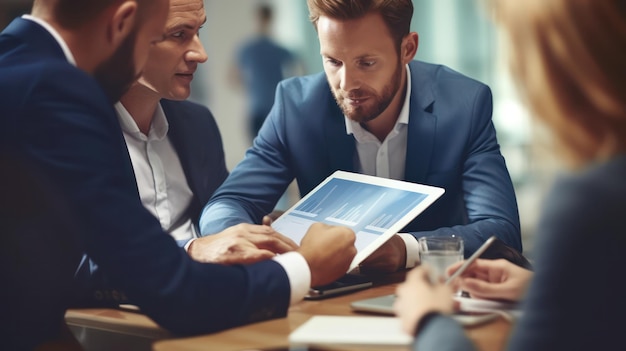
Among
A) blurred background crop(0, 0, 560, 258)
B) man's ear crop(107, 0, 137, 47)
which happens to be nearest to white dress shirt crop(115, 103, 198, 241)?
man's ear crop(107, 0, 137, 47)

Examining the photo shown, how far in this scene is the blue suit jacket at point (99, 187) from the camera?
135cm

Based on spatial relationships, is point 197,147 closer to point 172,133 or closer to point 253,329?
point 172,133

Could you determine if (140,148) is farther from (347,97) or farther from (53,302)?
(53,302)

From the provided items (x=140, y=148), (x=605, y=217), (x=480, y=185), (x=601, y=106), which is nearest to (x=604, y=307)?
(x=605, y=217)

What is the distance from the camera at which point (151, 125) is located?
8.00 ft

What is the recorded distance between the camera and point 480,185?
2240 mm

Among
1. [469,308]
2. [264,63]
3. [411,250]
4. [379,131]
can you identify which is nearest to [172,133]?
[379,131]

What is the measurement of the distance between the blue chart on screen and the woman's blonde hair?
830 millimetres

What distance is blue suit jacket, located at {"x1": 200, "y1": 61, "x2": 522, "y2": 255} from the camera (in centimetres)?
224

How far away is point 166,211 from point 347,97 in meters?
0.62

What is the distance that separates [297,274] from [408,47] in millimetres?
1077

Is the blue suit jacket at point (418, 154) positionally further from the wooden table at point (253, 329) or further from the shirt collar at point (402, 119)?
the wooden table at point (253, 329)

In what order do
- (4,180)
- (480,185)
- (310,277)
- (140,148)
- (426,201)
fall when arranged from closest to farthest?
(4,180)
(310,277)
(426,201)
(480,185)
(140,148)

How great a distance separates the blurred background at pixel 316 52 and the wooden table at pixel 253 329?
441 centimetres
